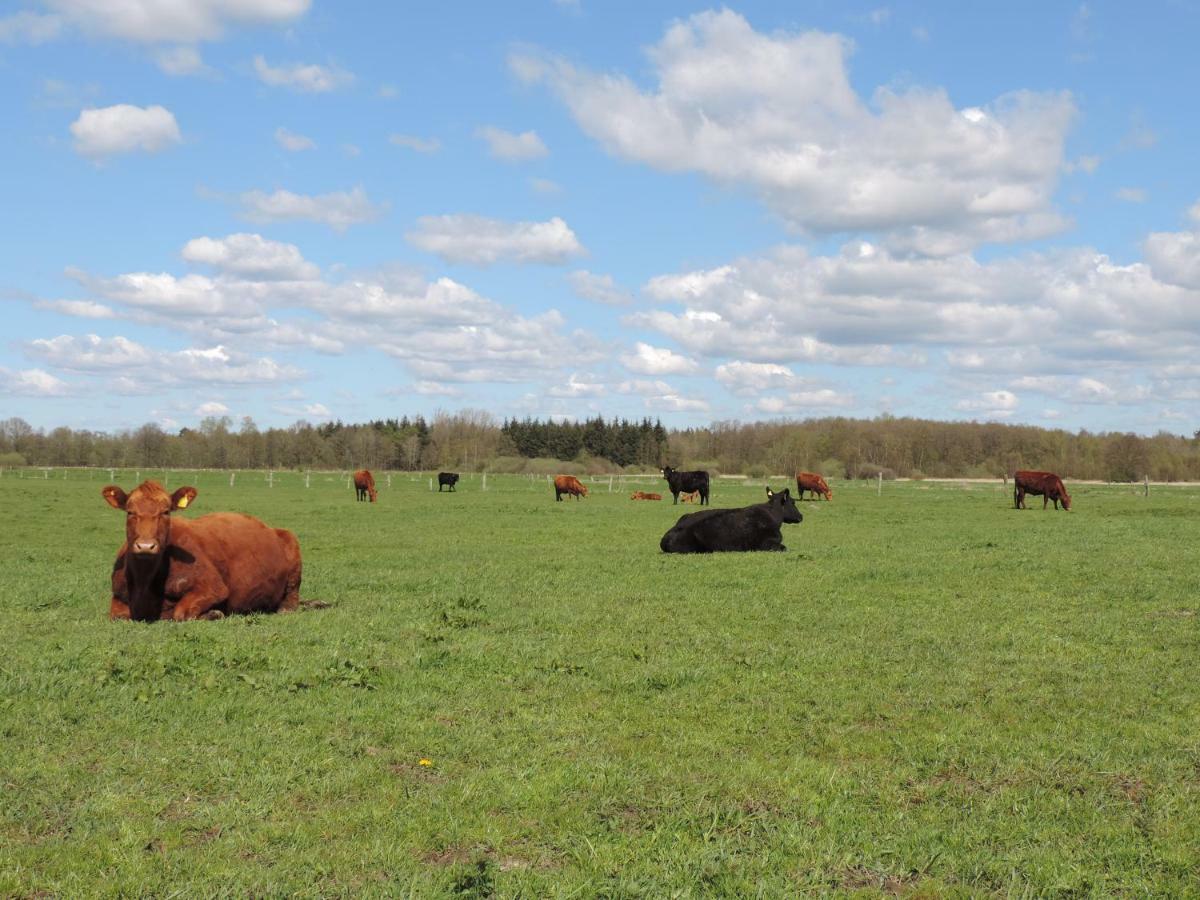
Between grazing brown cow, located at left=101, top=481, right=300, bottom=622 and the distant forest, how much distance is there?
10589 centimetres

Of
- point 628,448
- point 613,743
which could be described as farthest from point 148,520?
point 628,448

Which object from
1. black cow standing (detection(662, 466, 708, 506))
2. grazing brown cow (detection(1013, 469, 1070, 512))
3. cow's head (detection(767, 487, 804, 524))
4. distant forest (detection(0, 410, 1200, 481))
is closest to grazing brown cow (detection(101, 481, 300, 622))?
cow's head (detection(767, 487, 804, 524))

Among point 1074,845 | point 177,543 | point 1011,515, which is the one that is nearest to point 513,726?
point 1074,845

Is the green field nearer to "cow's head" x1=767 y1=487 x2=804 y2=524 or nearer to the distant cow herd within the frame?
the distant cow herd

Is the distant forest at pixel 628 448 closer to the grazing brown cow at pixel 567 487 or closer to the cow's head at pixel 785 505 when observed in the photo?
the grazing brown cow at pixel 567 487

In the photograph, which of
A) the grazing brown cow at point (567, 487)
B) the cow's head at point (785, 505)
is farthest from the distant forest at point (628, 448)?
the cow's head at point (785, 505)

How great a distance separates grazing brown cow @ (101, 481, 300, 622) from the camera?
38.8ft

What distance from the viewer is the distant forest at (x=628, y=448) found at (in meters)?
128

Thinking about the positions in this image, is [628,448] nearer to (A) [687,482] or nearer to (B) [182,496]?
(A) [687,482]

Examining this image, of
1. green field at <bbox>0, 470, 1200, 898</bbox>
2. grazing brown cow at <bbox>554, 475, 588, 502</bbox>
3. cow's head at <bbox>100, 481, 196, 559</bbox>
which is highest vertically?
cow's head at <bbox>100, 481, 196, 559</bbox>

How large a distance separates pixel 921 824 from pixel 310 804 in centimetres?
365

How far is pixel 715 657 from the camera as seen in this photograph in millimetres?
10016

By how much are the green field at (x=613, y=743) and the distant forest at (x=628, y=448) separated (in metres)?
107

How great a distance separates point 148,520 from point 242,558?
5.13ft
